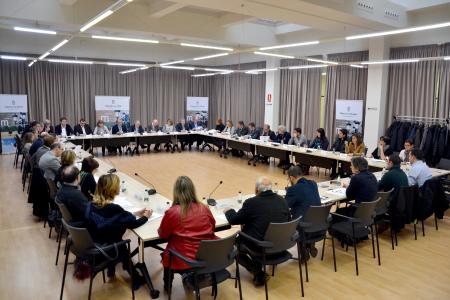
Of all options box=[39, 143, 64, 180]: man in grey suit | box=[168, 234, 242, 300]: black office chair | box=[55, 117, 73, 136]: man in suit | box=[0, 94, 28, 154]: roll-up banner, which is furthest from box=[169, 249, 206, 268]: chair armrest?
box=[0, 94, 28, 154]: roll-up banner

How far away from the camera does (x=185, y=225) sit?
114 inches

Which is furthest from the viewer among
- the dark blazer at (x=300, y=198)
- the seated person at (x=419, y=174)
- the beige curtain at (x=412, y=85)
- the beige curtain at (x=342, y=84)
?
the beige curtain at (x=342, y=84)

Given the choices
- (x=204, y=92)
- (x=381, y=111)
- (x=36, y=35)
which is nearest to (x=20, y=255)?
(x=381, y=111)

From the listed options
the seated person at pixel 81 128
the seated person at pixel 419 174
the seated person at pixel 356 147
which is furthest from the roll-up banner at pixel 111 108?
the seated person at pixel 419 174

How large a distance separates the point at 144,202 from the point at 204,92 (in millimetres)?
12542

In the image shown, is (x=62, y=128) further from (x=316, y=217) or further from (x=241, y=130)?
(x=316, y=217)

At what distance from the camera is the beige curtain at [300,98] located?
1166 centimetres

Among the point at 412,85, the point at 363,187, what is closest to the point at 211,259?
the point at 363,187

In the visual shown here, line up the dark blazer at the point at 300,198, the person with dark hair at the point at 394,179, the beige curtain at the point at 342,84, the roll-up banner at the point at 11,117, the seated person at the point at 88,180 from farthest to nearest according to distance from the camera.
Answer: the roll-up banner at the point at 11,117 → the beige curtain at the point at 342,84 → the person with dark hair at the point at 394,179 → the seated person at the point at 88,180 → the dark blazer at the point at 300,198

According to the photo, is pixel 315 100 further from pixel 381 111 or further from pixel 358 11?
pixel 358 11

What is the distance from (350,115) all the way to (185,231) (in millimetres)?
8673

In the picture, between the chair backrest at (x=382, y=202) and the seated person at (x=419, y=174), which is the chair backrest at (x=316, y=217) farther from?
the seated person at (x=419, y=174)

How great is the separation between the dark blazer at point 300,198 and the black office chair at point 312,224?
89mm

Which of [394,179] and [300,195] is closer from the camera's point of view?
[300,195]
